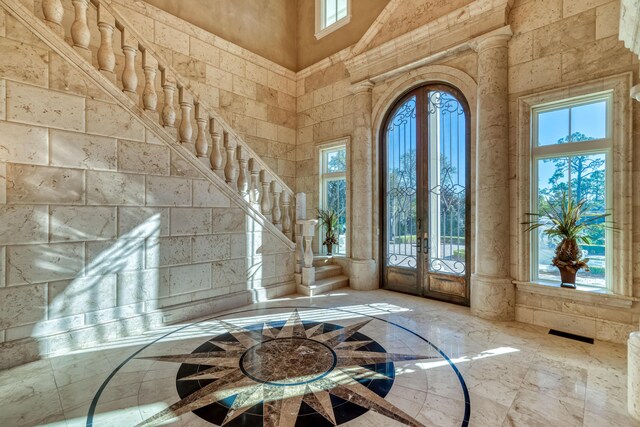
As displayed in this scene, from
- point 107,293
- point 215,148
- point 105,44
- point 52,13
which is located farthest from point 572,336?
point 52,13

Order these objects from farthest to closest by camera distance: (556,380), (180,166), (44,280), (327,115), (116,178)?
(327,115), (180,166), (116,178), (44,280), (556,380)

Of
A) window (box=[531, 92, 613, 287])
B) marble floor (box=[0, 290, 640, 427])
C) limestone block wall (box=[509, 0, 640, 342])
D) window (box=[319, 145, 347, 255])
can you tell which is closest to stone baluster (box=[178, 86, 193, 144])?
marble floor (box=[0, 290, 640, 427])

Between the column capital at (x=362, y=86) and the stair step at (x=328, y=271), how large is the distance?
3139 mm

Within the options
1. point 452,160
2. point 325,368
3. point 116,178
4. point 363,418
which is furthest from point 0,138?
point 452,160

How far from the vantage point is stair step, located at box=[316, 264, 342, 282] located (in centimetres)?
518

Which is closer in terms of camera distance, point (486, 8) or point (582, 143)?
point (582, 143)

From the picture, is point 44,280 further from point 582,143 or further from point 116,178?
point 582,143

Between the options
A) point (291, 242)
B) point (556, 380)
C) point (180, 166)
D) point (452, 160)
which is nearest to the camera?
point (556, 380)

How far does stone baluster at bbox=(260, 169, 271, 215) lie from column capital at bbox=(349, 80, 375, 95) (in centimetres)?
225

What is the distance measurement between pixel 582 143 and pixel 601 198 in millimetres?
628

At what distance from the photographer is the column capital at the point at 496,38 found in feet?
11.7

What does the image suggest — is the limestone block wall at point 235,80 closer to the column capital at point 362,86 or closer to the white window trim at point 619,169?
the column capital at point 362,86

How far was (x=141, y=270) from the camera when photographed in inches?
128

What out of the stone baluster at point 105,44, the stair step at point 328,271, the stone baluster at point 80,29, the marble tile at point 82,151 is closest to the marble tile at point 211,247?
the marble tile at point 82,151
